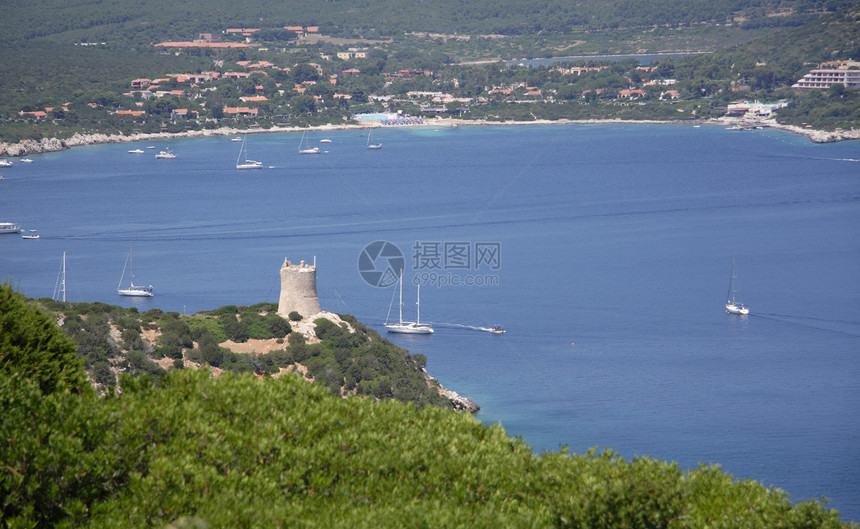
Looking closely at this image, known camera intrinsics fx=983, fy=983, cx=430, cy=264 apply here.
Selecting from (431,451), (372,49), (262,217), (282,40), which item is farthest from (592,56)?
(431,451)

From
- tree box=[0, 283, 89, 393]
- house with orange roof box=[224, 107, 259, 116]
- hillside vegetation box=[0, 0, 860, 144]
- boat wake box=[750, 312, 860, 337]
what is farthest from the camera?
house with orange roof box=[224, 107, 259, 116]

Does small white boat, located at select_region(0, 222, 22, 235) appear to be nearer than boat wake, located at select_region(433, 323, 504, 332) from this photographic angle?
No

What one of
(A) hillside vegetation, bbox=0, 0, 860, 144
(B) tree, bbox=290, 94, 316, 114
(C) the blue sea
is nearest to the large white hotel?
(A) hillside vegetation, bbox=0, 0, 860, 144

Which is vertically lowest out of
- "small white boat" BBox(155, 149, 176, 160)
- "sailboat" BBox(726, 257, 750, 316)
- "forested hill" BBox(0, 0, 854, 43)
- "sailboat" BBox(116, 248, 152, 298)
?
"sailboat" BBox(726, 257, 750, 316)

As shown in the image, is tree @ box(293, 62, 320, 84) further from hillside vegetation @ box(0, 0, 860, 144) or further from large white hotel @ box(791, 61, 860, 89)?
large white hotel @ box(791, 61, 860, 89)

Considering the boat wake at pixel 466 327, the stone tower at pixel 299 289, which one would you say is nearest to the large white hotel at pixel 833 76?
the boat wake at pixel 466 327

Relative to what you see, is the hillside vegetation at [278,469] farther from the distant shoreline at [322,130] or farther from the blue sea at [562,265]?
the distant shoreline at [322,130]

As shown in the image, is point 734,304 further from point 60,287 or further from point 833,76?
point 833,76
